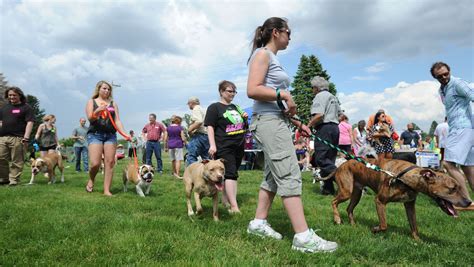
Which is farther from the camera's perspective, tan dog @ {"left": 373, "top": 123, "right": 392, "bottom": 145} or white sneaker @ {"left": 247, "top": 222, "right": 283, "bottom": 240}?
tan dog @ {"left": 373, "top": 123, "right": 392, "bottom": 145}

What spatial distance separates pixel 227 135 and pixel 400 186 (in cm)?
260

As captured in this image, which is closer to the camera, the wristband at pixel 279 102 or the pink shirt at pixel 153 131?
the wristband at pixel 279 102

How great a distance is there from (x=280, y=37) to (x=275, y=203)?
11.4ft

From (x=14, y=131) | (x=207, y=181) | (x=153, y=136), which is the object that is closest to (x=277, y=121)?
(x=207, y=181)

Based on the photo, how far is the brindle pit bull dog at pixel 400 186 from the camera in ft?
11.8

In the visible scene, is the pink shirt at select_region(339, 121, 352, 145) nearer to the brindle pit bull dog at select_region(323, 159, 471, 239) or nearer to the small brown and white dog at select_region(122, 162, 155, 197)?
the brindle pit bull dog at select_region(323, 159, 471, 239)

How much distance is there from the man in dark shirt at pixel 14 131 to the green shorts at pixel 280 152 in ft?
24.3

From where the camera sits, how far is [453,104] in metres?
5.40

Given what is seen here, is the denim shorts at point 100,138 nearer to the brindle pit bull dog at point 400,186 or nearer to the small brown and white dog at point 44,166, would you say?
the small brown and white dog at point 44,166

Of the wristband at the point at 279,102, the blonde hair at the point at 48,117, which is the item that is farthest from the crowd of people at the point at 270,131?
the blonde hair at the point at 48,117

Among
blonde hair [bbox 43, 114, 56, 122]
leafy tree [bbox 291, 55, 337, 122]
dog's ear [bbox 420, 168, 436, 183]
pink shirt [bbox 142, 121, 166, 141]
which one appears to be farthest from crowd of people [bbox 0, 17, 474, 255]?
leafy tree [bbox 291, 55, 337, 122]

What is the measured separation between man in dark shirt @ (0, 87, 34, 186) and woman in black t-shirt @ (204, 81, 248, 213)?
5.70 metres

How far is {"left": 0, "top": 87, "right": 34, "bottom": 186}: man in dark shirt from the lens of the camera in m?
8.41

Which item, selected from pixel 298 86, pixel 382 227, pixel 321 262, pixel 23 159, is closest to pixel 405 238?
pixel 382 227
